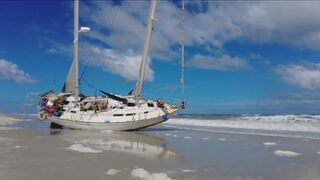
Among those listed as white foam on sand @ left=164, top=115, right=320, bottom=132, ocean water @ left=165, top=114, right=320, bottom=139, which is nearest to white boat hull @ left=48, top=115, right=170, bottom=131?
ocean water @ left=165, top=114, right=320, bottom=139

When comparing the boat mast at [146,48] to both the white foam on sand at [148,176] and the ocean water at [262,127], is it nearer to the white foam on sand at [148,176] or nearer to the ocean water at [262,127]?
the ocean water at [262,127]

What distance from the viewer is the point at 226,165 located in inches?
623

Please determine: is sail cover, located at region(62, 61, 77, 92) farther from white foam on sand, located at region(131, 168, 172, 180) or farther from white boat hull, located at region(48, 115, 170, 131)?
white foam on sand, located at region(131, 168, 172, 180)

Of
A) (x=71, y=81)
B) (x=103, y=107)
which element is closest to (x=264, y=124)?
(x=103, y=107)

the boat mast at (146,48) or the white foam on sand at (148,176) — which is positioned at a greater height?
the boat mast at (146,48)

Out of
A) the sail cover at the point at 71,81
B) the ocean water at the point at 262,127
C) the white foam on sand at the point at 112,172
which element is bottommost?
the white foam on sand at the point at 112,172

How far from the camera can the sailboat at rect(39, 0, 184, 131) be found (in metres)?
33.8

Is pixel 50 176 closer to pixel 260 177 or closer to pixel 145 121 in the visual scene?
pixel 260 177

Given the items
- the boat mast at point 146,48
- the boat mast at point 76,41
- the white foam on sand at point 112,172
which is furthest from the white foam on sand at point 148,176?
the boat mast at point 76,41

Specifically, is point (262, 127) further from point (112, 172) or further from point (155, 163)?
point (112, 172)

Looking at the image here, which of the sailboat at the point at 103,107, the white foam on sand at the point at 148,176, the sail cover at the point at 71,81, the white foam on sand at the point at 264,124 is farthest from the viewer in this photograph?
the white foam on sand at the point at 264,124

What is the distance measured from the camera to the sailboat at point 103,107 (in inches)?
1329

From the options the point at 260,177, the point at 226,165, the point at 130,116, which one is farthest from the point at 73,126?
the point at 260,177

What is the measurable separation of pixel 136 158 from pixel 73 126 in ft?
65.8
